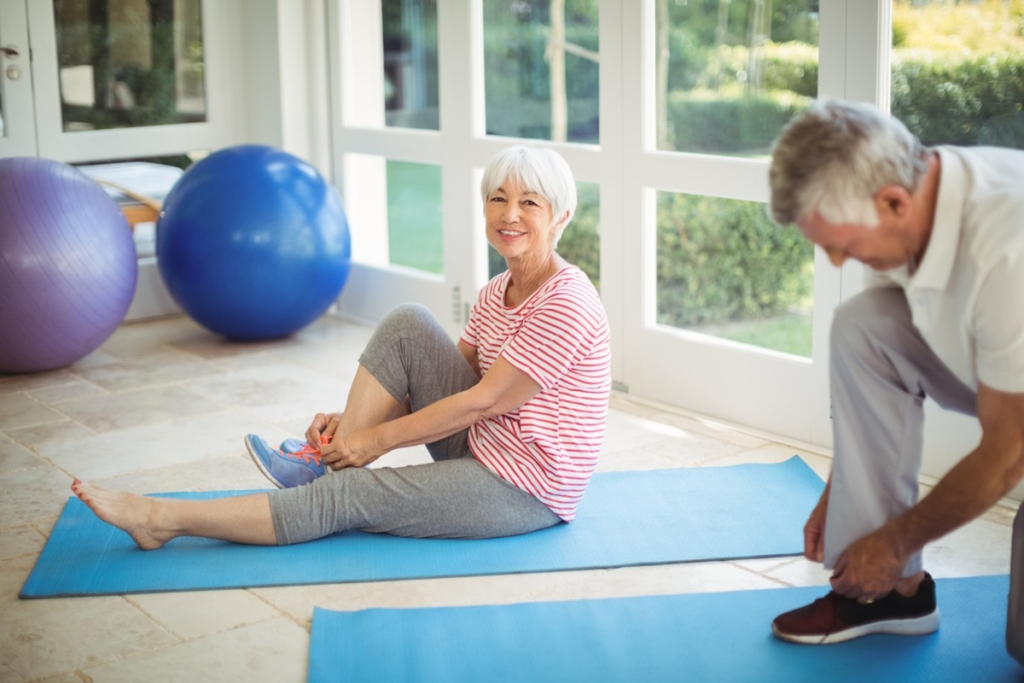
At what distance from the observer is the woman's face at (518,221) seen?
8.53 ft

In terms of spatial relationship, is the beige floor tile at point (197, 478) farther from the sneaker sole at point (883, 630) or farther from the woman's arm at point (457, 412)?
the sneaker sole at point (883, 630)

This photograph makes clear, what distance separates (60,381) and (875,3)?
2.99m

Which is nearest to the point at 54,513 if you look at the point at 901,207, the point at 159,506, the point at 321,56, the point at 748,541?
the point at 159,506

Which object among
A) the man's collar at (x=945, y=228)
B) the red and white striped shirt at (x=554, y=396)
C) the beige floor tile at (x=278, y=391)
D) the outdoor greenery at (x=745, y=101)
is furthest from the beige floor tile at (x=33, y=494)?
the man's collar at (x=945, y=228)

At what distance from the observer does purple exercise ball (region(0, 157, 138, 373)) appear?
4012 mm

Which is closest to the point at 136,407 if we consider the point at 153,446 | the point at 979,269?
the point at 153,446

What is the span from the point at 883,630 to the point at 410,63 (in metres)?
3.26

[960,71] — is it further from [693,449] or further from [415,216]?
[415,216]

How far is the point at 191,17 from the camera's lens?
17.4ft

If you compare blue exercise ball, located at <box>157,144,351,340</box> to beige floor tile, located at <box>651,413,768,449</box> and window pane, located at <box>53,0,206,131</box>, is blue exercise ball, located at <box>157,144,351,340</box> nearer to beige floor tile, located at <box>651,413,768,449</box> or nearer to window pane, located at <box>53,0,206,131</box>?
window pane, located at <box>53,0,206,131</box>

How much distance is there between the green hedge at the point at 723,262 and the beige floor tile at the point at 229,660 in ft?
6.19

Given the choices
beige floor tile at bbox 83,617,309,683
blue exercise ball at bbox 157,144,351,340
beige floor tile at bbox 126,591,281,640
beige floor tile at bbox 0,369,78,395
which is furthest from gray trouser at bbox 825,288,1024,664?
beige floor tile at bbox 0,369,78,395

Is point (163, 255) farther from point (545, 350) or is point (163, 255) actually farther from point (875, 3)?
point (875, 3)

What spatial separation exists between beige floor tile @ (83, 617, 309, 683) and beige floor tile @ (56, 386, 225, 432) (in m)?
1.57
